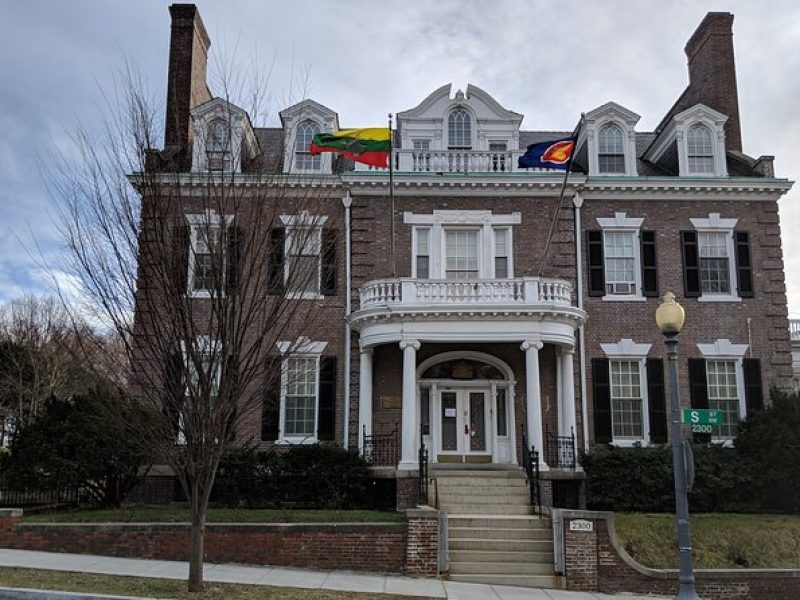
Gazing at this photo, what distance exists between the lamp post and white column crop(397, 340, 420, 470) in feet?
26.0

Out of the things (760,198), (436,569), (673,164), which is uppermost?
(673,164)

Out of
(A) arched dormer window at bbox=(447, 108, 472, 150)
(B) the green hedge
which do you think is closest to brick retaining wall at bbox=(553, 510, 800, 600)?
(B) the green hedge

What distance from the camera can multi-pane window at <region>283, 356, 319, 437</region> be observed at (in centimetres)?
1992

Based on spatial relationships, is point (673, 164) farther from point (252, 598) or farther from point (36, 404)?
point (36, 404)

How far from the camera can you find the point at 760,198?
835 inches

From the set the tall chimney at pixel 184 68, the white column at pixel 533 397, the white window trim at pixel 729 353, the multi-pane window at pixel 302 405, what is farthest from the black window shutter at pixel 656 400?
the tall chimney at pixel 184 68

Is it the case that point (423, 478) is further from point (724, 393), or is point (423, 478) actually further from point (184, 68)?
point (184, 68)

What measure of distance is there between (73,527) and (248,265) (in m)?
6.96

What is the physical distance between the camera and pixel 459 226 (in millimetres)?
20969

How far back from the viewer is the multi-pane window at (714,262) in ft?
68.8

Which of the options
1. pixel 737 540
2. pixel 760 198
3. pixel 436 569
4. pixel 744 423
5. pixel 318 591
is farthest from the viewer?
pixel 760 198

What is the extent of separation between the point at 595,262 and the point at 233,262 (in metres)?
13.3

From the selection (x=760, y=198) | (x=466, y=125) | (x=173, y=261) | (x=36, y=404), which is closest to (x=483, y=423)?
(x=466, y=125)

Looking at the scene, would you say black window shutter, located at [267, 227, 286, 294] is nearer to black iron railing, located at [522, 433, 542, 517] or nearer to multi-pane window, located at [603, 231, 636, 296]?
black iron railing, located at [522, 433, 542, 517]
